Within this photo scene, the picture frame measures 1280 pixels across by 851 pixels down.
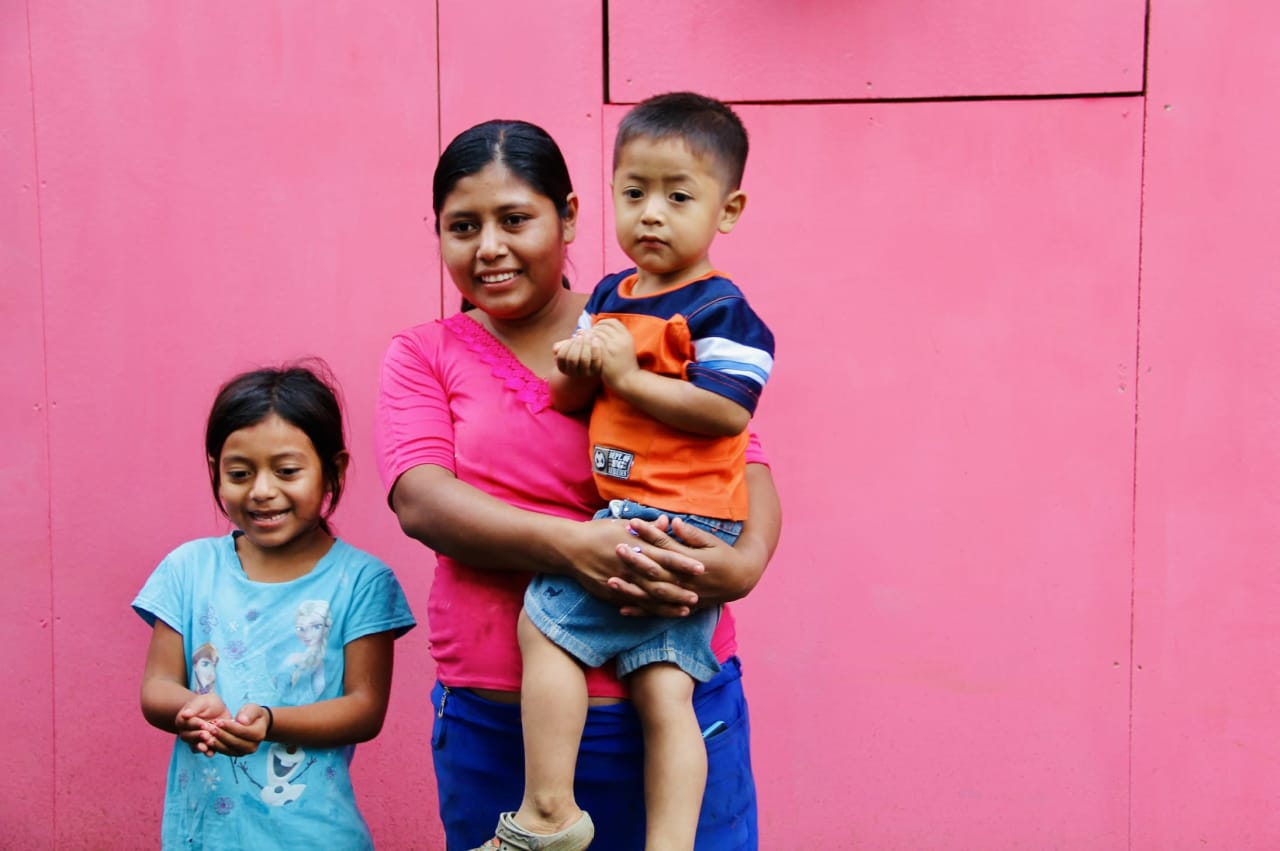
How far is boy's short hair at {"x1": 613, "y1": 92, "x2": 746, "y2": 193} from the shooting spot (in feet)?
6.55

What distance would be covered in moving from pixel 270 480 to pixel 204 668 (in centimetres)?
39

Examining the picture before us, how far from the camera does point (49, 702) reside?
346 centimetres

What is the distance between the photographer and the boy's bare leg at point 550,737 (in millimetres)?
1865

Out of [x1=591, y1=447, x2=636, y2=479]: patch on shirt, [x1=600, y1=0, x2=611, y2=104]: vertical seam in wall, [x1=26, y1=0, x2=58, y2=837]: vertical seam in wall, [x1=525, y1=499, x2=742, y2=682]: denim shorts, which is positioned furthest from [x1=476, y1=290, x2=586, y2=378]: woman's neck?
[x1=26, y1=0, x2=58, y2=837]: vertical seam in wall

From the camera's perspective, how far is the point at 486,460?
6.56 feet

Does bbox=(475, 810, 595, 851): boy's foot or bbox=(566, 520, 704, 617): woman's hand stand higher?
bbox=(566, 520, 704, 617): woman's hand

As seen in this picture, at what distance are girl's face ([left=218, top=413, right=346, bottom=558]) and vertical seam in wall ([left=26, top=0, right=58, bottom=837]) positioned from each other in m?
1.24

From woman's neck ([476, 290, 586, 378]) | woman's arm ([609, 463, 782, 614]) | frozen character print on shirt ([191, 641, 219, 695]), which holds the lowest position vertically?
frozen character print on shirt ([191, 641, 219, 695])

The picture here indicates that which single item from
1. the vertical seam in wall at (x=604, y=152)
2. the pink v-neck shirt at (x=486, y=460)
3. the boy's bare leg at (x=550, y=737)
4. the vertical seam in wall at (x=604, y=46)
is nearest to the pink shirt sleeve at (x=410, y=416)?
the pink v-neck shirt at (x=486, y=460)

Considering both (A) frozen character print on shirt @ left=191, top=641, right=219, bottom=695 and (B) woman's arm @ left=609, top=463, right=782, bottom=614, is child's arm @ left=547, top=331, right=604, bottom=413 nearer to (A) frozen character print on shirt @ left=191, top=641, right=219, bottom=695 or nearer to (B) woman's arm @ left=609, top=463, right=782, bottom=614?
(B) woman's arm @ left=609, top=463, right=782, bottom=614

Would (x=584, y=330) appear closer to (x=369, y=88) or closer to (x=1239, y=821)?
(x=369, y=88)

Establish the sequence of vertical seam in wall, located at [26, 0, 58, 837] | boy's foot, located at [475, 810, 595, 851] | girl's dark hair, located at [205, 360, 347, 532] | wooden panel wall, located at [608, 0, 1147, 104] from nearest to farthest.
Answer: boy's foot, located at [475, 810, 595, 851] < girl's dark hair, located at [205, 360, 347, 532] < wooden panel wall, located at [608, 0, 1147, 104] < vertical seam in wall, located at [26, 0, 58, 837]

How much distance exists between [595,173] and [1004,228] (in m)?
1.10

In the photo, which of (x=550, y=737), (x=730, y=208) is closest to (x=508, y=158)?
(x=730, y=208)
